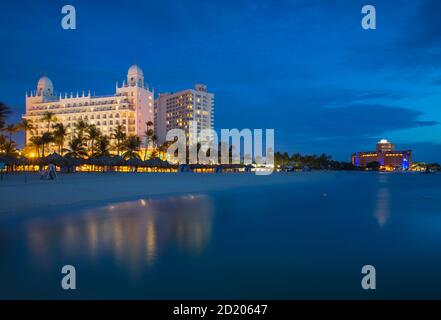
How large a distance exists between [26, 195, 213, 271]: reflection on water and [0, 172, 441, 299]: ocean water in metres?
0.03

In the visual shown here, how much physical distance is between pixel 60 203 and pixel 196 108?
132 metres

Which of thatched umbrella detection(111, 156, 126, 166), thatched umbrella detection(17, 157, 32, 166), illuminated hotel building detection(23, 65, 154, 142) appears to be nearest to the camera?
thatched umbrella detection(17, 157, 32, 166)

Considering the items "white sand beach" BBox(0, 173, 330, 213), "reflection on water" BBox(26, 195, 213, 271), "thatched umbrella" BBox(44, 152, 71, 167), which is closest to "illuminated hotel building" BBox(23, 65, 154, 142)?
"thatched umbrella" BBox(44, 152, 71, 167)

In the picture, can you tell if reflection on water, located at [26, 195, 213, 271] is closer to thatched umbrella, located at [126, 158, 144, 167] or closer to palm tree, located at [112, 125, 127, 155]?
thatched umbrella, located at [126, 158, 144, 167]

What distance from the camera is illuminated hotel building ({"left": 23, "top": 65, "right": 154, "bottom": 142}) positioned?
11919 centimetres

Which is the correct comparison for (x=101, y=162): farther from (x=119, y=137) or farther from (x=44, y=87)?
(x=44, y=87)

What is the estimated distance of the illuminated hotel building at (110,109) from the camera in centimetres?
11919

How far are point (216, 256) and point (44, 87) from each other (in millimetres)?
144272

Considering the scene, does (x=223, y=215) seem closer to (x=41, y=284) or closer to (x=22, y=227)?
(x=22, y=227)

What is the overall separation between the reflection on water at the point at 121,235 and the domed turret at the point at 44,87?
133 meters

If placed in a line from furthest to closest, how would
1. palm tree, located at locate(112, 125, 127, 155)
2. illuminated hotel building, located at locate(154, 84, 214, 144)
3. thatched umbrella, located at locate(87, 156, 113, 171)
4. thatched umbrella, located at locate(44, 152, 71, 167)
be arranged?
illuminated hotel building, located at locate(154, 84, 214, 144) → palm tree, located at locate(112, 125, 127, 155) → thatched umbrella, located at locate(87, 156, 113, 171) → thatched umbrella, located at locate(44, 152, 71, 167)

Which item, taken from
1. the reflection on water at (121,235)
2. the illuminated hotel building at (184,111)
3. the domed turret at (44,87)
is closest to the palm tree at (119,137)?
the illuminated hotel building at (184,111)

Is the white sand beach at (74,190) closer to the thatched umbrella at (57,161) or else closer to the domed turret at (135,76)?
the thatched umbrella at (57,161)

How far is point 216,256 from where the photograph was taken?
924 cm
